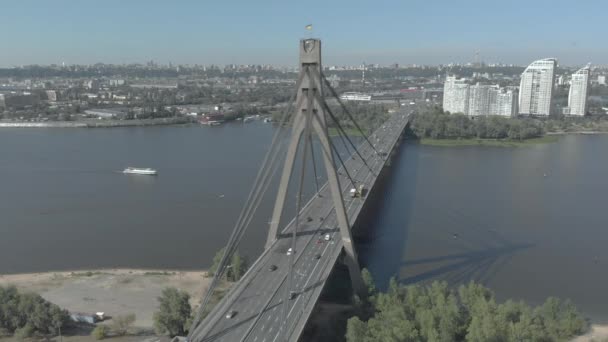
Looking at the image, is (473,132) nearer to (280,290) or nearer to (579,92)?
(579,92)

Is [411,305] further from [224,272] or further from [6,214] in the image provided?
[6,214]

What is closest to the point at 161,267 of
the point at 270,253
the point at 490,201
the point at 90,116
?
the point at 270,253

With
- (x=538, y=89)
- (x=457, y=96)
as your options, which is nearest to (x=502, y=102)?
(x=457, y=96)

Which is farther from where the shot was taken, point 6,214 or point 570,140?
point 570,140


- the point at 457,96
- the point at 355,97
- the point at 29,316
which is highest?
the point at 457,96

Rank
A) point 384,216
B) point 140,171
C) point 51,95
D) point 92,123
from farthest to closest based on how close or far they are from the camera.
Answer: point 51,95 → point 92,123 → point 140,171 → point 384,216

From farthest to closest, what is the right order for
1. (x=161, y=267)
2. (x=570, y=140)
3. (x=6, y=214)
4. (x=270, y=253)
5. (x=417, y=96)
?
1. (x=417, y=96)
2. (x=570, y=140)
3. (x=6, y=214)
4. (x=161, y=267)
5. (x=270, y=253)
